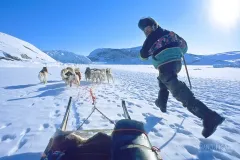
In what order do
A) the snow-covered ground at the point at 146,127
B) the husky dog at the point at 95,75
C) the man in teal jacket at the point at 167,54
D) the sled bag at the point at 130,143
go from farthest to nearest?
the husky dog at the point at 95,75 → the man in teal jacket at the point at 167,54 → the snow-covered ground at the point at 146,127 → the sled bag at the point at 130,143

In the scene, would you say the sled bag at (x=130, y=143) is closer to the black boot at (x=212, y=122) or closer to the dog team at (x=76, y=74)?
the black boot at (x=212, y=122)

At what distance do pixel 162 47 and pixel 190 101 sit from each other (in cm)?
96

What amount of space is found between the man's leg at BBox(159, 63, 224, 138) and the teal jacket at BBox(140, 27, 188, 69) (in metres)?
0.14

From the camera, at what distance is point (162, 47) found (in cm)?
363

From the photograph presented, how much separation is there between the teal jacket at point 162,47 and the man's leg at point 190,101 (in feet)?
0.45

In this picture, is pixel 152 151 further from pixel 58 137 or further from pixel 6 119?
pixel 6 119

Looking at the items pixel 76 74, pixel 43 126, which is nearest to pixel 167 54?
pixel 43 126

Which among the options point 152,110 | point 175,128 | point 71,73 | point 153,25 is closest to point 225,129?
point 175,128

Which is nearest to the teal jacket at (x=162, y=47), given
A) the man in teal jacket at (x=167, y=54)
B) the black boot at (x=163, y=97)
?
the man in teal jacket at (x=167, y=54)

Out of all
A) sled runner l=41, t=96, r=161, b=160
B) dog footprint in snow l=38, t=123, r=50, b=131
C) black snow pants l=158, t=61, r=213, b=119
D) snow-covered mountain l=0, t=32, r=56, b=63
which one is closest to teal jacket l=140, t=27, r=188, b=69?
black snow pants l=158, t=61, r=213, b=119

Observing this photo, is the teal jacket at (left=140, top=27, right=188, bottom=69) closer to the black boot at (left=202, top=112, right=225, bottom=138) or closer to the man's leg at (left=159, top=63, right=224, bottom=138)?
the man's leg at (left=159, top=63, right=224, bottom=138)

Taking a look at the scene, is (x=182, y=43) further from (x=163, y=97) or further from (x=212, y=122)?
(x=212, y=122)

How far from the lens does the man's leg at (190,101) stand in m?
3.18

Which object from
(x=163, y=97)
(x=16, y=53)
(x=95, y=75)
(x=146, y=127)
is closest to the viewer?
(x=146, y=127)
